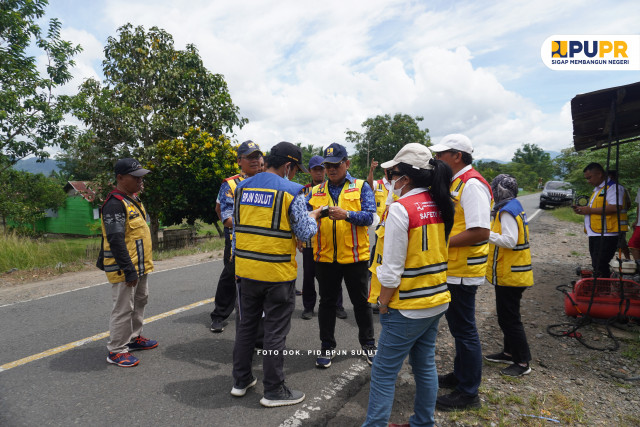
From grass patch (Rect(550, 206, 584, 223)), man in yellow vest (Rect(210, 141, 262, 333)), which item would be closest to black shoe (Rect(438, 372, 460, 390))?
man in yellow vest (Rect(210, 141, 262, 333))

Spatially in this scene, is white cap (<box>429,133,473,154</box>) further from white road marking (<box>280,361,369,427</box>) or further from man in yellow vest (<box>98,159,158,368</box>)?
man in yellow vest (<box>98,159,158,368</box>)

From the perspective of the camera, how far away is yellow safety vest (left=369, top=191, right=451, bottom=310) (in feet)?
7.29

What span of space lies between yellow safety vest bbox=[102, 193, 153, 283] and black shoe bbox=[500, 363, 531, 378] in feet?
11.1

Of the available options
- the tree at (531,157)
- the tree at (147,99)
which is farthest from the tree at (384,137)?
the tree at (531,157)

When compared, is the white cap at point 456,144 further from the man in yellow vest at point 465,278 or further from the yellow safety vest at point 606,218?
the yellow safety vest at point 606,218

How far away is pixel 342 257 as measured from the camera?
353 centimetres

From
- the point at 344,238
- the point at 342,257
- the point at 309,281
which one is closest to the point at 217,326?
the point at 309,281

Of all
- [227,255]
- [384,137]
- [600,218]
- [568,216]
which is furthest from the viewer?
[384,137]

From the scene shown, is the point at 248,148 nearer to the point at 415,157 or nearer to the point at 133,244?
the point at 133,244

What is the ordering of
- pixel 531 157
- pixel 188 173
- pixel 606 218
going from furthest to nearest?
pixel 531 157
pixel 188 173
pixel 606 218

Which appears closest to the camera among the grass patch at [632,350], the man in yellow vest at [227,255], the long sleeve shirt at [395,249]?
the long sleeve shirt at [395,249]

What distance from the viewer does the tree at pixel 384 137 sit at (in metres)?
36.0

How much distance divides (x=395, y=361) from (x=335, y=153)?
6.56ft

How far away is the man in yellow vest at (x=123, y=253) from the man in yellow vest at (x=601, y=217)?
554cm
